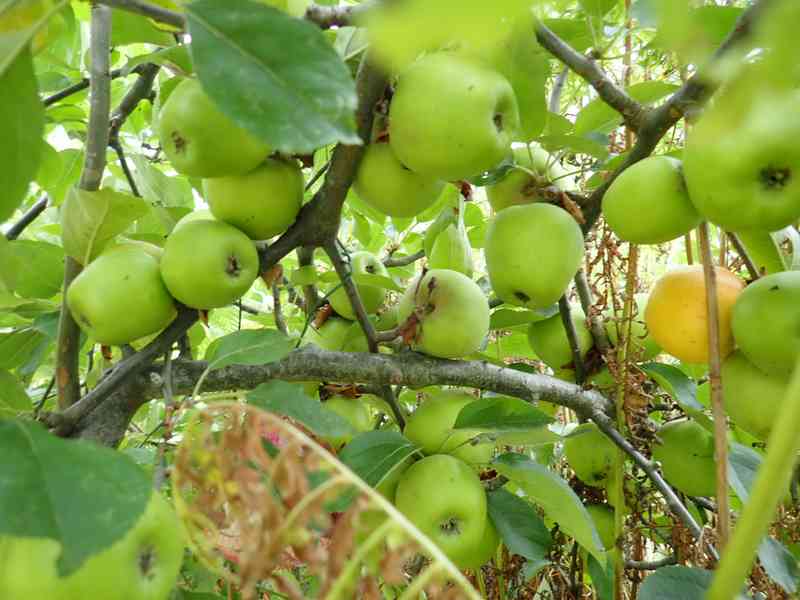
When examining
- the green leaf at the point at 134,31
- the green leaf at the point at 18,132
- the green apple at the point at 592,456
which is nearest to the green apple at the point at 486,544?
the green apple at the point at 592,456

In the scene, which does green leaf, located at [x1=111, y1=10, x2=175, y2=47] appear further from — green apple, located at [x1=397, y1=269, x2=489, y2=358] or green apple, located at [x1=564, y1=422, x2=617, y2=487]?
green apple, located at [x1=564, y1=422, x2=617, y2=487]

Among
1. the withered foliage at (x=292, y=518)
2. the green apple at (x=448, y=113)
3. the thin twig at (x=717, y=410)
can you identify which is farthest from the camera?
the green apple at (x=448, y=113)

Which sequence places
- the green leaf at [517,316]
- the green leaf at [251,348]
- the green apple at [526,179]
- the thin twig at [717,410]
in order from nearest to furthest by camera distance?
1. the thin twig at [717,410]
2. the green leaf at [251,348]
3. the green apple at [526,179]
4. the green leaf at [517,316]

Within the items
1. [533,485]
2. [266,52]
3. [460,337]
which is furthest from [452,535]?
[266,52]

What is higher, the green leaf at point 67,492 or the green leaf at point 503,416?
the green leaf at point 67,492

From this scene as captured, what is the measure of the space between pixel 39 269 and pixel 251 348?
1.48 ft

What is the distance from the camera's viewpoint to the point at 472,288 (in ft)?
3.45

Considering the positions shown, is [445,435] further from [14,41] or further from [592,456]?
[14,41]

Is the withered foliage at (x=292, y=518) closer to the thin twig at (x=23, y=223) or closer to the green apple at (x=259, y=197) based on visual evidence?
the green apple at (x=259, y=197)

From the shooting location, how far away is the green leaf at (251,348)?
82cm

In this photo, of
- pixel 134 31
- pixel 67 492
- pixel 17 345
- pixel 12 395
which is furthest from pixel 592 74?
pixel 17 345

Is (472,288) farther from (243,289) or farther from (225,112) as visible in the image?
(225,112)

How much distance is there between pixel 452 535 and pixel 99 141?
26.6 inches

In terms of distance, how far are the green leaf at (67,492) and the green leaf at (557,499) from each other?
1.89 ft
